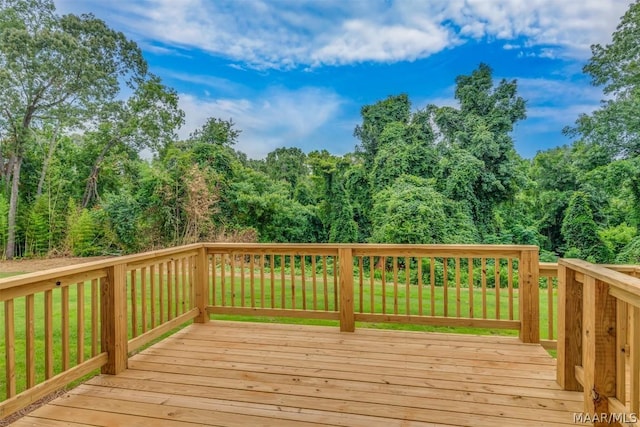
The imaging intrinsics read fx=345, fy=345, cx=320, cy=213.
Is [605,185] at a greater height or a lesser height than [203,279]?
greater

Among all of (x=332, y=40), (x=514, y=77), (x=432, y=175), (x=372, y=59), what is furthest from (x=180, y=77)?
(x=514, y=77)

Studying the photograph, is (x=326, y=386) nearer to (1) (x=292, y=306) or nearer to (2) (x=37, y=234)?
(1) (x=292, y=306)

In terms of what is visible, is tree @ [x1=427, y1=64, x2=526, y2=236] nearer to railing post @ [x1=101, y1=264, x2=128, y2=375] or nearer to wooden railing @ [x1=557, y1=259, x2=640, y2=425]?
wooden railing @ [x1=557, y1=259, x2=640, y2=425]

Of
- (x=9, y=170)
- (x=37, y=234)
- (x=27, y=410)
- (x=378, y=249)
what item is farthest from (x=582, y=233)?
(x=9, y=170)

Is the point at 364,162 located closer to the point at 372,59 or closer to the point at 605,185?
the point at 372,59

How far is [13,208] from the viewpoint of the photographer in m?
9.73

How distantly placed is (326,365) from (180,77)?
9903 mm

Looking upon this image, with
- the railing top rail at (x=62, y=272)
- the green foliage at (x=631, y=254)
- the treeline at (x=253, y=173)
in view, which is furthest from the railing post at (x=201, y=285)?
the green foliage at (x=631, y=254)

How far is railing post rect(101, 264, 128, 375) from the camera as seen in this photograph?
256 centimetres

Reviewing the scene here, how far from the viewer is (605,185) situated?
932cm

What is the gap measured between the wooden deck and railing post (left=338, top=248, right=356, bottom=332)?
0.57ft

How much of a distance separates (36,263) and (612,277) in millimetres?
11116

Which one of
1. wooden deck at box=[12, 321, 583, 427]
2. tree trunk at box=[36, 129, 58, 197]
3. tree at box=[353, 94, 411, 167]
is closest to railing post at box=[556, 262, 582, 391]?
wooden deck at box=[12, 321, 583, 427]

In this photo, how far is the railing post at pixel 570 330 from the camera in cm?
223
